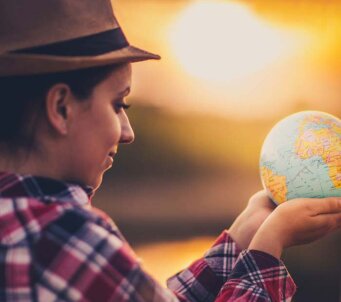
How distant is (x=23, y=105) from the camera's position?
4.64 feet

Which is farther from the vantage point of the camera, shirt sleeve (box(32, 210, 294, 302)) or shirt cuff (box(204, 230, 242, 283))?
shirt cuff (box(204, 230, 242, 283))

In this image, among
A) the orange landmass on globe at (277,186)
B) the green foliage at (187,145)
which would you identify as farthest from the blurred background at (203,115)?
the orange landmass on globe at (277,186)

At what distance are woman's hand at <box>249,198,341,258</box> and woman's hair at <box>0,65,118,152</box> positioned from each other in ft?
2.37

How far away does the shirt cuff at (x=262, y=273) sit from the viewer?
172cm

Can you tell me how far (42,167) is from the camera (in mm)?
1422

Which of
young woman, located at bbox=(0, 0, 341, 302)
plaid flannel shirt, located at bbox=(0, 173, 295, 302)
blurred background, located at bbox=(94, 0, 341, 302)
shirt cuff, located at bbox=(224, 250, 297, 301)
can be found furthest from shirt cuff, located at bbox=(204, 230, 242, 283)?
blurred background, located at bbox=(94, 0, 341, 302)

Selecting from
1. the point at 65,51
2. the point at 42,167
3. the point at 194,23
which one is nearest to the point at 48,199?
the point at 42,167

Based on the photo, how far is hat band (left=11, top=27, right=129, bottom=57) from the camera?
142cm

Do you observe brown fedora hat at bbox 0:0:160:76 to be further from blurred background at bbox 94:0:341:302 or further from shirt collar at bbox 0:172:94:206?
blurred background at bbox 94:0:341:302

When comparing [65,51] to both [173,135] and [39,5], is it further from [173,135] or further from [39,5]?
[173,135]

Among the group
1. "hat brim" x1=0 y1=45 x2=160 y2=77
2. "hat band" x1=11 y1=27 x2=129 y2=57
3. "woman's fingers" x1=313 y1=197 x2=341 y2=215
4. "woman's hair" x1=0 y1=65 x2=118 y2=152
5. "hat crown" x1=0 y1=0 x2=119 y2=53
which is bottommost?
"woman's fingers" x1=313 y1=197 x2=341 y2=215

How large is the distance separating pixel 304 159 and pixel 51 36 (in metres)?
1.03

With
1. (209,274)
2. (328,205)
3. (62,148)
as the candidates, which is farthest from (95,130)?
(328,205)

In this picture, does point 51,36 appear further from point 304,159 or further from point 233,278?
point 304,159
